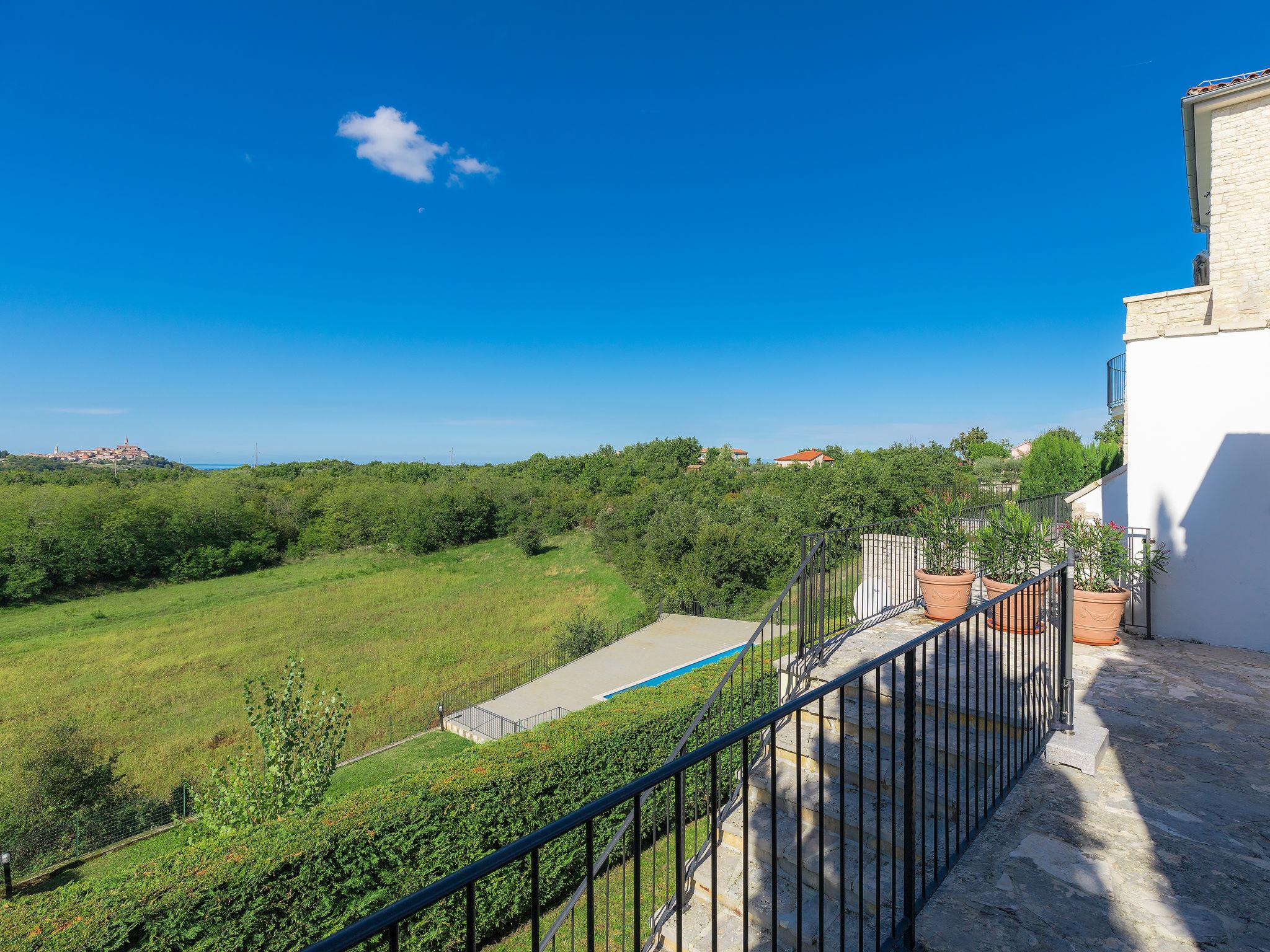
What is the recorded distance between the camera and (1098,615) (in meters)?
5.63

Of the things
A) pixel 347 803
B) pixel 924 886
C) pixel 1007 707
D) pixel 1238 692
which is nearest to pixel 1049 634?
pixel 1007 707

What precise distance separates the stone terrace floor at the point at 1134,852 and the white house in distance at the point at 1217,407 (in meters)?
2.19

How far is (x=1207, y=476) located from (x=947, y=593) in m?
3.03

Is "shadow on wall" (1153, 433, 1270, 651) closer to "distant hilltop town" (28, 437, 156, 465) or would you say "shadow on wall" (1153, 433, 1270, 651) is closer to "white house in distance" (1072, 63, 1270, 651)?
"white house in distance" (1072, 63, 1270, 651)

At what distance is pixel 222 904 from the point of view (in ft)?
15.9

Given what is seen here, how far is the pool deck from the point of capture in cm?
1462

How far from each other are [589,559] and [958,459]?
24744 mm

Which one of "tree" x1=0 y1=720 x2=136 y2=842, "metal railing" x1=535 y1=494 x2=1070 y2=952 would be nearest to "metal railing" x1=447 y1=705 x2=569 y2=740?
"metal railing" x1=535 y1=494 x2=1070 y2=952

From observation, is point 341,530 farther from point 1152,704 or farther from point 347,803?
point 1152,704

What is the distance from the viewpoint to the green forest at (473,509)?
90.2 feet

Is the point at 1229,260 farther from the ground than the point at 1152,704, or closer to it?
farther from the ground

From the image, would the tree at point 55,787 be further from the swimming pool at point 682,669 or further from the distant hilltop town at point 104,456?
the distant hilltop town at point 104,456

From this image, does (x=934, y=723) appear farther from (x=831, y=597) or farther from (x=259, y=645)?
(x=259, y=645)

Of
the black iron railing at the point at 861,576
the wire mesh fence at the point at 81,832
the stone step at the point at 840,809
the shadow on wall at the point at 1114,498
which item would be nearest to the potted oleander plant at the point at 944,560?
the black iron railing at the point at 861,576
